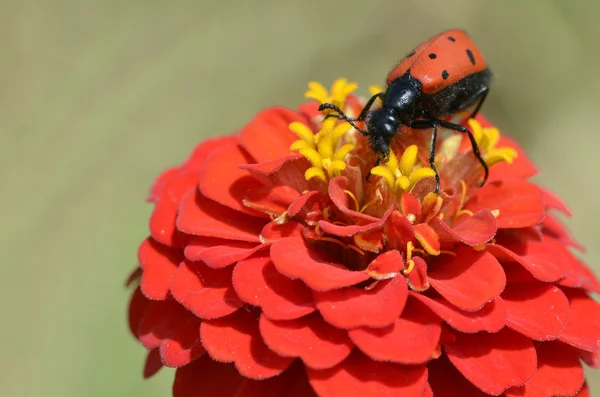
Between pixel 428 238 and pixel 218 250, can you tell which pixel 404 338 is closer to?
pixel 428 238

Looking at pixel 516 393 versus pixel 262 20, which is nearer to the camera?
pixel 516 393

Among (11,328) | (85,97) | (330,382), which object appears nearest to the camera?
(330,382)

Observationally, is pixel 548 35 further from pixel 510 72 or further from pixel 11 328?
pixel 11 328

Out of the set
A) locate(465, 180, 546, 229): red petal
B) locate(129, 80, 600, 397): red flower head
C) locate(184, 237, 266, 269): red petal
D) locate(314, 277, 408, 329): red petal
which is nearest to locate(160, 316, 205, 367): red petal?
locate(129, 80, 600, 397): red flower head

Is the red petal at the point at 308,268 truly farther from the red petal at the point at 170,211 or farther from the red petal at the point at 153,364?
the red petal at the point at 153,364

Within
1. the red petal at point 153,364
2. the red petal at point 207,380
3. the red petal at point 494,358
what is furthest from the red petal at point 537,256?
the red petal at point 153,364

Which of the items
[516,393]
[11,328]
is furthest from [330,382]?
[11,328]

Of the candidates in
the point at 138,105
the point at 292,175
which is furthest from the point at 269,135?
the point at 138,105
